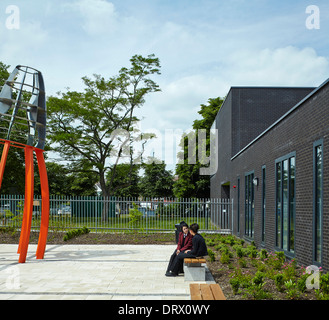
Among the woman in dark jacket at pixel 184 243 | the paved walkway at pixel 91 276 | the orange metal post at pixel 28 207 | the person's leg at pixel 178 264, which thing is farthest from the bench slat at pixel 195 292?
the orange metal post at pixel 28 207

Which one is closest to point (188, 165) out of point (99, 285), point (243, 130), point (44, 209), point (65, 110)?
point (65, 110)

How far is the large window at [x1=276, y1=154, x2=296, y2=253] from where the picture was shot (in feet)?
39.5

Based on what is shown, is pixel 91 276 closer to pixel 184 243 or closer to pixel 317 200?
pixel 184 243

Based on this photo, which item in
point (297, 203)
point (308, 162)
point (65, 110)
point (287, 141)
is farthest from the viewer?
point (65, 110)

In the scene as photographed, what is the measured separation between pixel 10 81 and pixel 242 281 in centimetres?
855

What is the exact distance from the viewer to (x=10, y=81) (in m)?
12.6

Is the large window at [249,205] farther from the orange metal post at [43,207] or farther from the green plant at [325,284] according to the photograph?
the green plant at [325,284]

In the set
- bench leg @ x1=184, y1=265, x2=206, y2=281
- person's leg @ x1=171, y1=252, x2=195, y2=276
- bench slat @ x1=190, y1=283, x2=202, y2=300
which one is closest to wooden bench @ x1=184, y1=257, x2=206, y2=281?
bench leg @ x1=184, y1=265, x2=206, y2=281

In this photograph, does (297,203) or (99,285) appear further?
(297,203)

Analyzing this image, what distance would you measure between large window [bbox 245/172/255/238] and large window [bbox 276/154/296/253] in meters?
4.35

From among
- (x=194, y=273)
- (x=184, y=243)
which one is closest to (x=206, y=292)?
(x=194, y=273)

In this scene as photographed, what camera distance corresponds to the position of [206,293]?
24.0ft

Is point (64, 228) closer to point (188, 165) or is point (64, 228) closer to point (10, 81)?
point (10, 81)
